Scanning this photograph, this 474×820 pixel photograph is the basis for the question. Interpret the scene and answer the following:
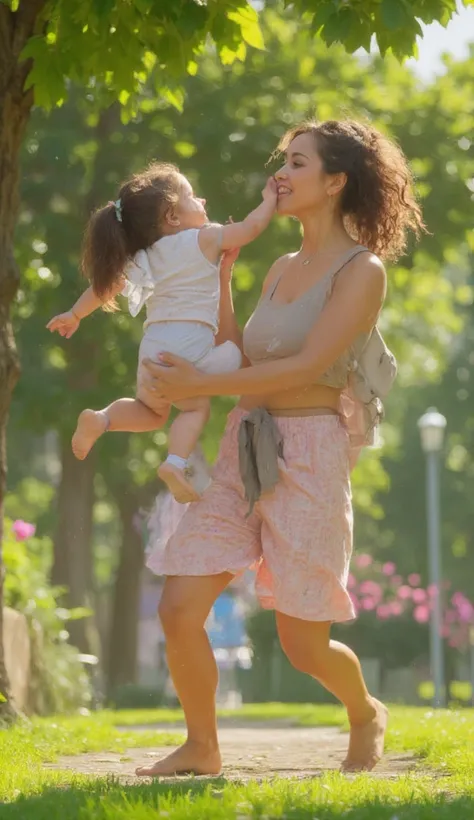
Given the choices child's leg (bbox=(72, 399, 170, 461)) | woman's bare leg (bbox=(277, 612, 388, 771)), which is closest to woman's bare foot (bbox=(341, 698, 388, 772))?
woman's bare leg (bbox=(277, 612, 388, 771))

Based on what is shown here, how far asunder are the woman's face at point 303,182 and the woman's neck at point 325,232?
5 centimetres

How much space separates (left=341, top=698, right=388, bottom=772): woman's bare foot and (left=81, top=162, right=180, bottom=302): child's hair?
6.35 ft

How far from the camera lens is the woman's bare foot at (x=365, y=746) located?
19.9ft

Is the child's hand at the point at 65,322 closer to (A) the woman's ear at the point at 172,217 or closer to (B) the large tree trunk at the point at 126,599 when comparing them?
(A) the woman's ear at the point at 172,217

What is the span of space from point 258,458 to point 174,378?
17.0 inches

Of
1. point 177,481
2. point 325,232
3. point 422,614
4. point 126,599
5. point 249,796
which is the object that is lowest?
point 422,614

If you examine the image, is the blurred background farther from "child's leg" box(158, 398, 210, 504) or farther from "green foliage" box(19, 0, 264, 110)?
"child's leg" box(158, 398, 210, 504)

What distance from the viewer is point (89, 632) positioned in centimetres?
2188

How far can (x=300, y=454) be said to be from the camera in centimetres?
591

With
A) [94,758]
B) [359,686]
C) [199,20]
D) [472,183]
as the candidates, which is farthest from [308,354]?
[472,183]

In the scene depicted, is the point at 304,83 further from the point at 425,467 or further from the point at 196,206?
the point at 425,467

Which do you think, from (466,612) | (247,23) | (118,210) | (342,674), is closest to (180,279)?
(118,210)

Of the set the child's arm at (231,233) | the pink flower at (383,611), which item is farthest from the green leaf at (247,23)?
the pink flower at (383,611)

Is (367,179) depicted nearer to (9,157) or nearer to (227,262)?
(227,262)
